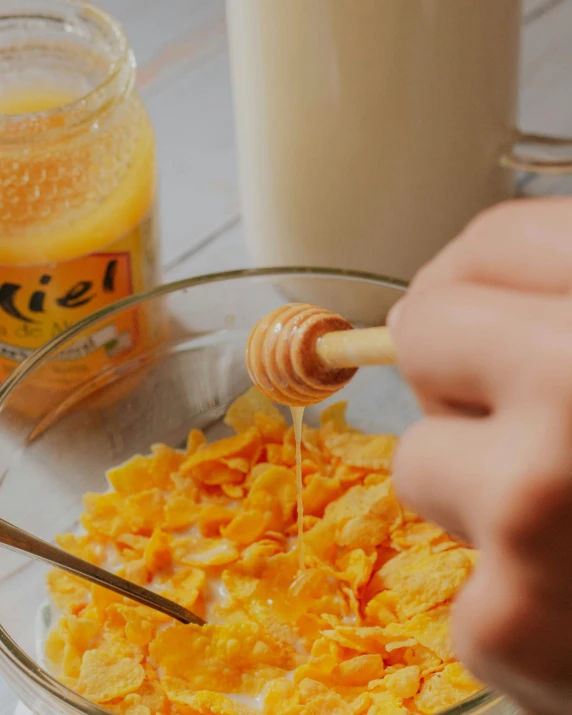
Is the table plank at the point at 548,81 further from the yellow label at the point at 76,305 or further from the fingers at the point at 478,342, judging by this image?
the fingers at the point at 478,342

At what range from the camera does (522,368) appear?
298mm

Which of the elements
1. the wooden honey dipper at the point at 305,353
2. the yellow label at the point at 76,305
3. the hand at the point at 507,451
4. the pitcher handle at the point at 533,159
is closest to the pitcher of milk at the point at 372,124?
the pitcher handle at the point at 533,159

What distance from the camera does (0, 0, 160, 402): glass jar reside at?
0.68 metres

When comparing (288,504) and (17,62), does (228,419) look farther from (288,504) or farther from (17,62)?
(17,62)

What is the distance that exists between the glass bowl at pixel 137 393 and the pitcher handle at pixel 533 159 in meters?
0.16

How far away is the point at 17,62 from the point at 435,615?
19.7 inches

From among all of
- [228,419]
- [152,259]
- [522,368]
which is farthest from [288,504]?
[522,368]

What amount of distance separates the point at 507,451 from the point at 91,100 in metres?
0.47

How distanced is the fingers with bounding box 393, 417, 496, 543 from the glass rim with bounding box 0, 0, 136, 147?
1.36 feet

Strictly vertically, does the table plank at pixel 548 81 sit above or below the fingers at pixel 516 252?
below

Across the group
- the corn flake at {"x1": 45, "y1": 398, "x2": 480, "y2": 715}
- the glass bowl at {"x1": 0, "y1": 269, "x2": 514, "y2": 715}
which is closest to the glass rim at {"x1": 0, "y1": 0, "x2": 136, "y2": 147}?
the glass bowl at {"x1": 0, "y1": 269, "x2": 514, "y2": 715}

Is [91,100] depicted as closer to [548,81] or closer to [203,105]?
[203,105]

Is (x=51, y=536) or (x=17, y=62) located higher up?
(x=17, y=62)

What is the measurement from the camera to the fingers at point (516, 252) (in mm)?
339
